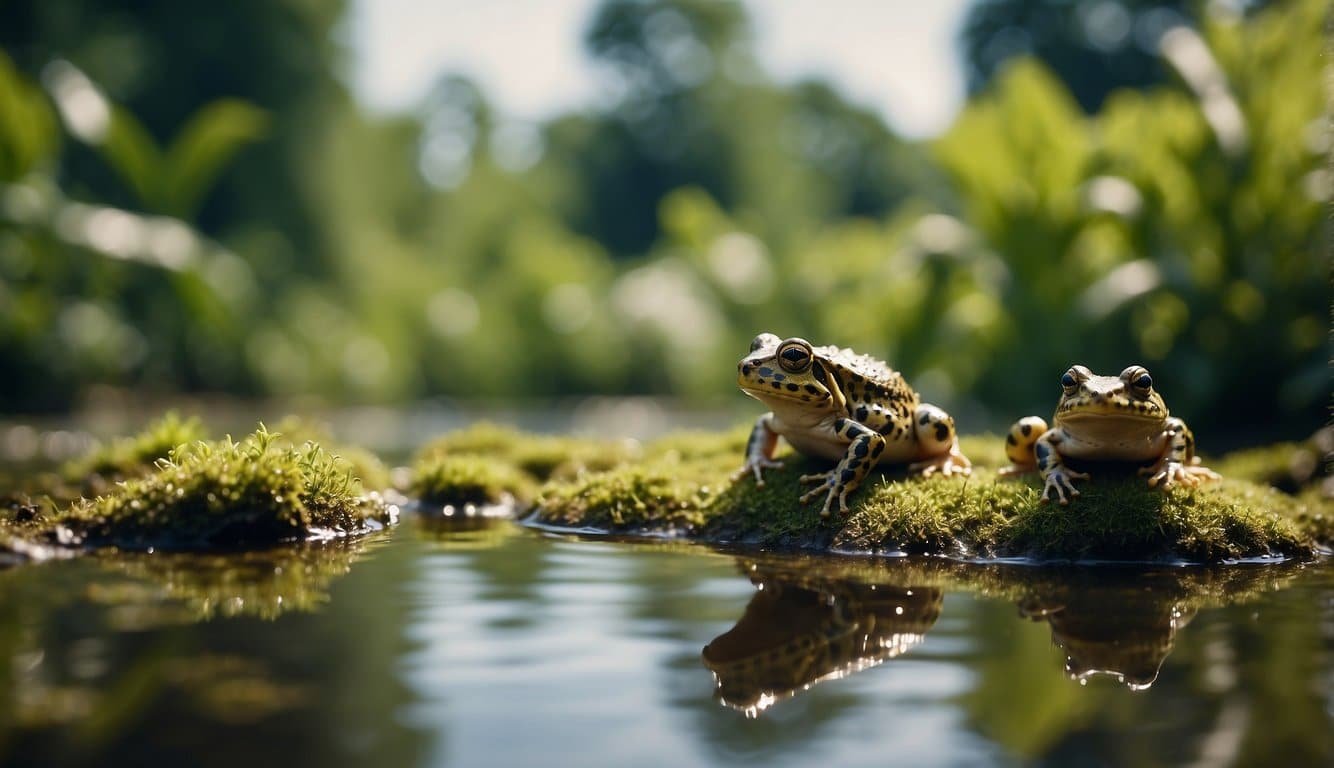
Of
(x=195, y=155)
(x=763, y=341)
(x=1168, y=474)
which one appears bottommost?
(x=1168, y=474)

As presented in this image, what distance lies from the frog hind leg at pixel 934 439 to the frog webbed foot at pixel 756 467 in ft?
2.92

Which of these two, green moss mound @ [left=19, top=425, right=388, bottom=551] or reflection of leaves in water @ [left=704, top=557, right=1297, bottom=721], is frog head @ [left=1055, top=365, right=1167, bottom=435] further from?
green moss mound @ [left=19, top=425, right=388, bottom=551]

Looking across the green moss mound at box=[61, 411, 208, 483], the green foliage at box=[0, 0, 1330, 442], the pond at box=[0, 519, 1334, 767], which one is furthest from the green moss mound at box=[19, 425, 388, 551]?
the green foliage at box=[0, 0, 1330, 442]

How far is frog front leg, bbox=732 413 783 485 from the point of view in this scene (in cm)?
779

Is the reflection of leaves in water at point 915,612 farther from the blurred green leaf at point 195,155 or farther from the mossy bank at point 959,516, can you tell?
the blurred green leaf at point 195,155

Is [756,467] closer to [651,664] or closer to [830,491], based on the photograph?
[830,491]

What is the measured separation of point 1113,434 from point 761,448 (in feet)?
7.50

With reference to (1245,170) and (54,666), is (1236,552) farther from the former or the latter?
(1245,170)

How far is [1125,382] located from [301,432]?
19.3 ft

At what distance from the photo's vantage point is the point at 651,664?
13.4 feet

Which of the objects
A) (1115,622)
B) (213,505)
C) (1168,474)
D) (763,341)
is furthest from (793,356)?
(213,505)

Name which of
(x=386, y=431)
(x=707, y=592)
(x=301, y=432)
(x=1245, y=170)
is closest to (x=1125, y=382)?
(x=707, y=592)

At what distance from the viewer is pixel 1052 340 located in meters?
16.2

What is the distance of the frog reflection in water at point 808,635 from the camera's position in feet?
12.9
